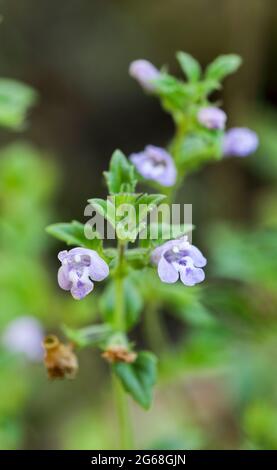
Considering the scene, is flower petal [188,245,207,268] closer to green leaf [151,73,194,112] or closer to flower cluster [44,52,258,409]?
flower cluster [44,52,258,409]

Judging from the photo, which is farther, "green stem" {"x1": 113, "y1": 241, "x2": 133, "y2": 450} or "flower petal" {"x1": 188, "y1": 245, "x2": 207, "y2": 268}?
"green stem" {"x1": 113, "y1": 241, "x2": 133, "y2": 450}

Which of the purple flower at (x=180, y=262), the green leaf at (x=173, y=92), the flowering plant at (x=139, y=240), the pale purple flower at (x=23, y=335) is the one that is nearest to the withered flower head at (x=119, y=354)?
the flowering plant at (x=139, y=240)

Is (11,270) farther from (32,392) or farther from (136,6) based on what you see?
(136,6)

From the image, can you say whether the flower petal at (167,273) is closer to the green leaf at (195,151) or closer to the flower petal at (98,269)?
the flower petal at (98,269)

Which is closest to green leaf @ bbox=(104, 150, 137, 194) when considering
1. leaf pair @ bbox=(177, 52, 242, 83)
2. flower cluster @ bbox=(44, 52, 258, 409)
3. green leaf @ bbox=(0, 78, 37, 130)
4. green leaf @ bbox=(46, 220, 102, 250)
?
flower cluster @ bbox=(44, 52, 258, 409)

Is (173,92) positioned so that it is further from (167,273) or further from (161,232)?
(167,273)
